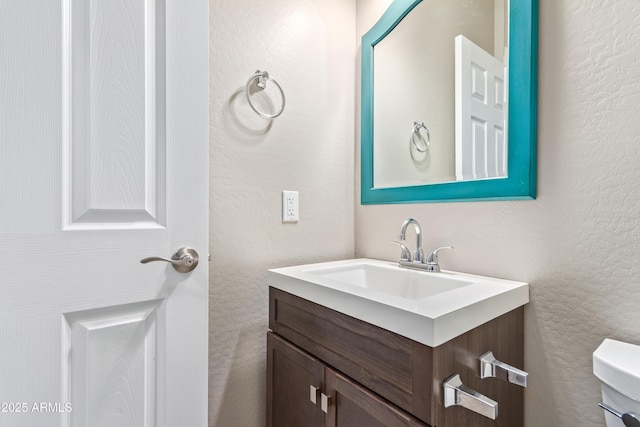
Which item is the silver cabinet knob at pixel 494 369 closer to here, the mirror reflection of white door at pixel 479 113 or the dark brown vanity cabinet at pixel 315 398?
the dark brown vanity cabinet at pixel 315 398

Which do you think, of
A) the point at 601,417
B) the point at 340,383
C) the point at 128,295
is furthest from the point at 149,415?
the point at 601,417

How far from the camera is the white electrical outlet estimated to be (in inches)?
48.8

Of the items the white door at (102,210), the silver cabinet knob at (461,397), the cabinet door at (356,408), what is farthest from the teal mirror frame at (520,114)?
the white door at (102,210)

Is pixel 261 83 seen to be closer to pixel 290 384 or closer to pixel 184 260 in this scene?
pixel 184 260

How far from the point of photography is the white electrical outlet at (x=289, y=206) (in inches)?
48.8

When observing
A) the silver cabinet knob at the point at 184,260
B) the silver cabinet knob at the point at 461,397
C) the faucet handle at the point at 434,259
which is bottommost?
the silver cabinet knob at the point at 461,397

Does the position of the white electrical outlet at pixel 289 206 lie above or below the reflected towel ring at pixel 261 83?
below

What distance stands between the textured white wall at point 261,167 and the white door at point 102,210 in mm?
291

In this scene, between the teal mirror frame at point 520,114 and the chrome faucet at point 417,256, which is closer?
the teal mirror frame at point 520,114

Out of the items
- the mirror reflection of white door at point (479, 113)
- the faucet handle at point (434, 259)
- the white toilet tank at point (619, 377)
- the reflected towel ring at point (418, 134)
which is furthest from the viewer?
the reflected towel ring at point (418, 134)

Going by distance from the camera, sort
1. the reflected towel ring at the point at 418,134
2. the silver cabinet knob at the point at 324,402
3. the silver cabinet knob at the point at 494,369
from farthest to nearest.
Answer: the reflected towel ring at the point at 418,134 < the silver cabinet knob at the point at 324,402 < the silver cabinet knob at the point at 494,369

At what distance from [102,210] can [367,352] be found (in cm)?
68

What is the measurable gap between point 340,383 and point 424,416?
242 mm

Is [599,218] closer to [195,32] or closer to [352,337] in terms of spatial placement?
[352,337]
